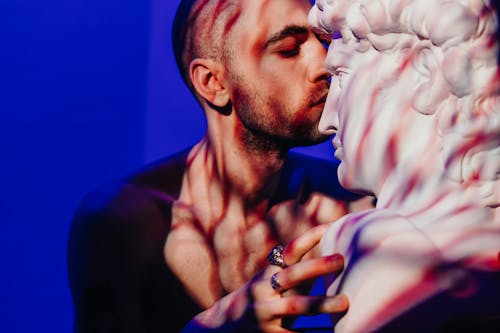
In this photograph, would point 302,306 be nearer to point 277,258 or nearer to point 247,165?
point 277,258

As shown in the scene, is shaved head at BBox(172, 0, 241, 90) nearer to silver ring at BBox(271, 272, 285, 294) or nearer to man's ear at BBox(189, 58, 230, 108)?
man's ear at BBox(189, 58, 230, 108)

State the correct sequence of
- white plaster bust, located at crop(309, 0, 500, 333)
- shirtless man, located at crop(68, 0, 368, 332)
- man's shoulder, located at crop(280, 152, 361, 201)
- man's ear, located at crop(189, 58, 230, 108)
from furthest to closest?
man's shoulder, located at crop(280, 152, 361, 201) < man's ear, located at crop(189, 58, 230, 108) < shirtless man, located at crop(68, 0, 368, 332) < white plaster bust, located at crop(309, 0, 500, 333)

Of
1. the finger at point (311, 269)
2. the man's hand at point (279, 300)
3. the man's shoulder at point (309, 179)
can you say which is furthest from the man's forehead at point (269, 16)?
the finger at point (311, 269)

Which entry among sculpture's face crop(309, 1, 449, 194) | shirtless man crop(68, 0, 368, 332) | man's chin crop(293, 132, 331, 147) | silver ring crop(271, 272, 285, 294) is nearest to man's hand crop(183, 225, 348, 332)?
silver ring crop(271, 272, 285, 294)

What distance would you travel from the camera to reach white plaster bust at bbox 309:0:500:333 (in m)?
1.29

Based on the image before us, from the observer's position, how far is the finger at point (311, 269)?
54.3 inches

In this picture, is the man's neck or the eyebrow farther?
the man's neck

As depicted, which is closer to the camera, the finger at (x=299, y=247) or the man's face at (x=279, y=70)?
the finger at (x=299, y=247)

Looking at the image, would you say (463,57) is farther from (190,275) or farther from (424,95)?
(190,275)

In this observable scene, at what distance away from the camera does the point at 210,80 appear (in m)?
2.36

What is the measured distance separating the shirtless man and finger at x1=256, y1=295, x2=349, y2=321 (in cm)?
58

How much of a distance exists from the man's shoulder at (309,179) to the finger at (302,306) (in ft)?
3.07


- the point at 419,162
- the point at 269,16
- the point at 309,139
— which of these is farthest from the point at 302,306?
the point at 269,16

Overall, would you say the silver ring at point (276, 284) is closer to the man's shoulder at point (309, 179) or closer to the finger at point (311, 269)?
the finger at point (311, 269)
